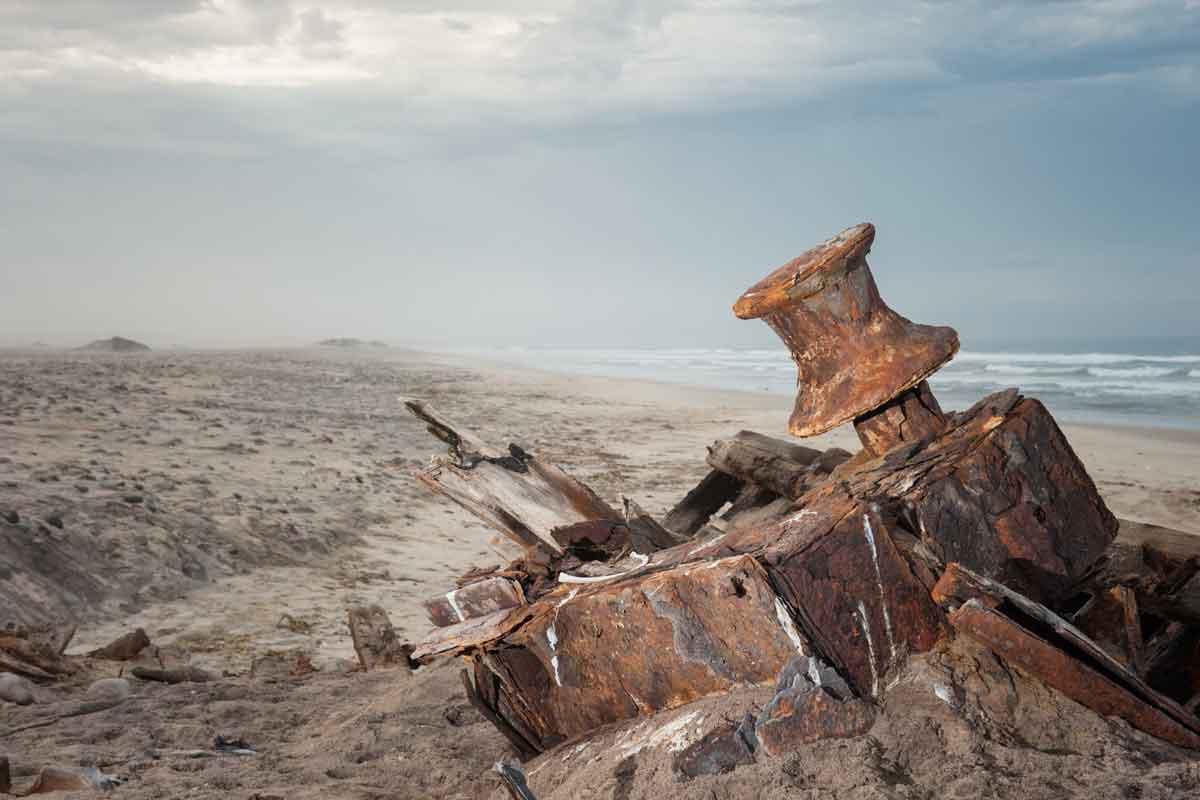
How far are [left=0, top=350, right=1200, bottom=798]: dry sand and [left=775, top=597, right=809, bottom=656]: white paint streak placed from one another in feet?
0.81

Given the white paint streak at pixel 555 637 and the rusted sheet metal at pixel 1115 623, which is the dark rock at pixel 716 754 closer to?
the white paint streak at pixel 555 637

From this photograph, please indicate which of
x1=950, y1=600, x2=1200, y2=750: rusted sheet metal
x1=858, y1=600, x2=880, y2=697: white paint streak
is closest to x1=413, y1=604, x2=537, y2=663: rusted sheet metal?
x1=858, y1=600, x2=880, y2=697: white paint streak

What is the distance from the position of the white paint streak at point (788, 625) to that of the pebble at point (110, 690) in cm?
300

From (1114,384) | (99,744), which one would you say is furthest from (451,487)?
(1114,384)

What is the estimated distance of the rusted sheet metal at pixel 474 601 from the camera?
2725mm

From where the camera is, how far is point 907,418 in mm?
2680

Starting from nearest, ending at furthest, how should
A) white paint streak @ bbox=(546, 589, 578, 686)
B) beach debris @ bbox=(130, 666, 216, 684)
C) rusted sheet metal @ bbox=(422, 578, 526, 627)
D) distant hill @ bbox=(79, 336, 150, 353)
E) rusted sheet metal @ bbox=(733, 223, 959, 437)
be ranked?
white paint streak @ bbox=(546, 589, 578, 686)
rusted sheet metal @ bbox=(733, 223, 959, 437)
rusted sheet metal @ bbox=(422, 578, 526, 627)
beach debris @ bbox=(130, 666, 216, 684)
distant hill @ bbox=(79, 336, 150, 353)

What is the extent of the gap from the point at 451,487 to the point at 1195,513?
8.14 m

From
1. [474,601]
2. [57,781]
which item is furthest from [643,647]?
[57,781]

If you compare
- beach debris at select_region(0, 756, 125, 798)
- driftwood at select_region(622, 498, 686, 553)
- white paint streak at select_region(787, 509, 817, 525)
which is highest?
white paint streak at select_region(787, 509, 817, 525)

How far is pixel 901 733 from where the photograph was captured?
1.93 meters

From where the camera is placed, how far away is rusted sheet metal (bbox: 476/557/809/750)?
2.09 metres

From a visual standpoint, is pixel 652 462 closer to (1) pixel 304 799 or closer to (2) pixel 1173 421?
(1) pixel 304 799

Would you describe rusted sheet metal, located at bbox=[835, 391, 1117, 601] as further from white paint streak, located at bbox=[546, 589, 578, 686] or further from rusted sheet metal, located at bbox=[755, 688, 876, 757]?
white paint streak, located at bbox=[546, 589, 578, 686]
